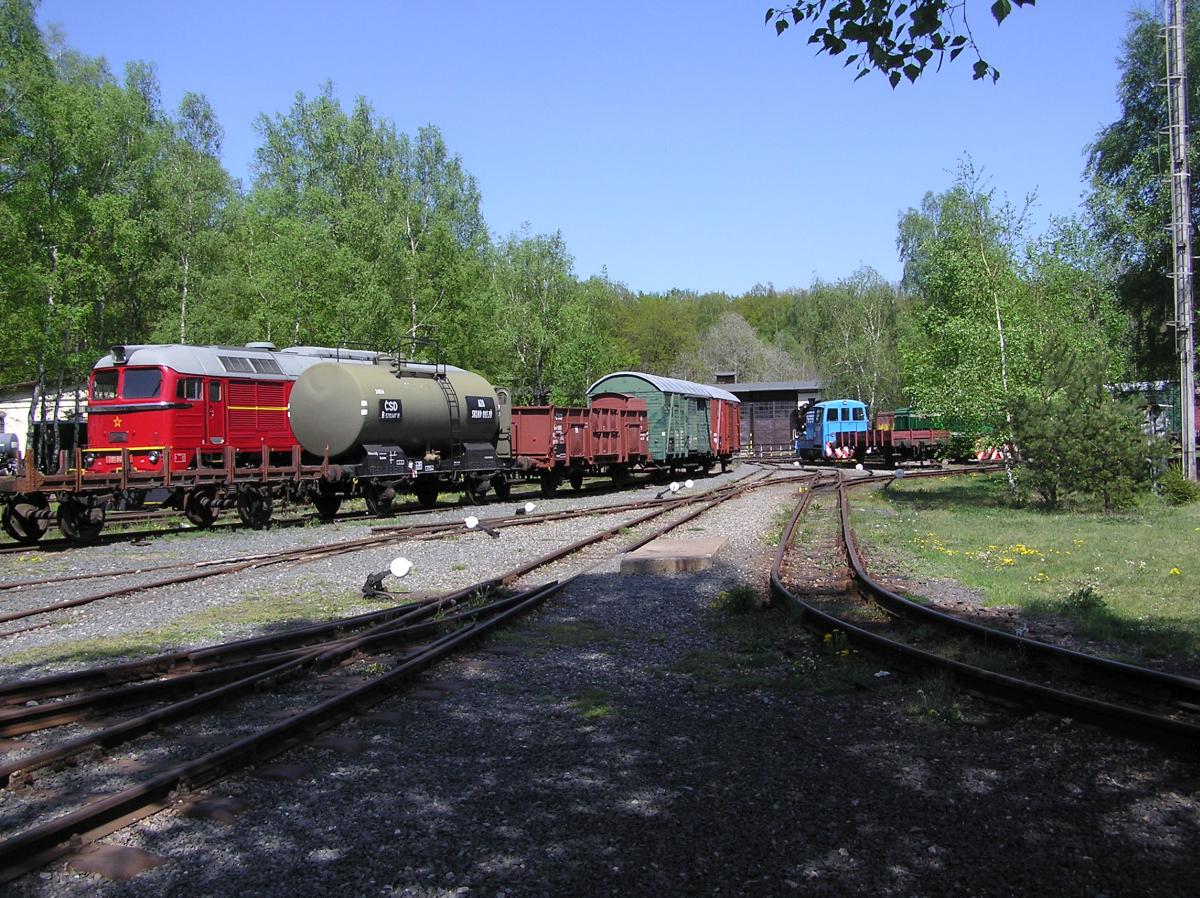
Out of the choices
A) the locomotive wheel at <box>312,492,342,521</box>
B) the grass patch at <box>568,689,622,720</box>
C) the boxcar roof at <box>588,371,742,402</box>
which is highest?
the boxcar roof at <box>588,371,742,402</box>

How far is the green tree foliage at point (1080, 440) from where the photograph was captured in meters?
18.2

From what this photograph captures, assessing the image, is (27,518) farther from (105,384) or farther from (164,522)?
(164,522)

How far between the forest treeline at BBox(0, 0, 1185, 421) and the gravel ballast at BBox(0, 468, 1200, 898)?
16575mm

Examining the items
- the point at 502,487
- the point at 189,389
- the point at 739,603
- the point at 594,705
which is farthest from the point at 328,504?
the point at 594,705

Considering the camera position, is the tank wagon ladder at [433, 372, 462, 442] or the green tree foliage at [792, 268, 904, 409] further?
the green tree foliage at [792, 268, 904, 409]

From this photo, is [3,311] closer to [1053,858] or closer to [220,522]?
[220,522]

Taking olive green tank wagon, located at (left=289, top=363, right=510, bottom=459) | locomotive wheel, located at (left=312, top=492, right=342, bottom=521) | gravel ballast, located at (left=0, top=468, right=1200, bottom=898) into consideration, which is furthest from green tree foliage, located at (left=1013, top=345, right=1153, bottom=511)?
locomotive wheel, located at (left=312, top=492, right=342, bottom=521)

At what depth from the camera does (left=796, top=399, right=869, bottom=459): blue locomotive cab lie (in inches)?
1708

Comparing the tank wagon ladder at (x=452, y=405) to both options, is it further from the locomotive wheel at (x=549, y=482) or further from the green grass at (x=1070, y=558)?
the green grass at (x=1070, y=558)

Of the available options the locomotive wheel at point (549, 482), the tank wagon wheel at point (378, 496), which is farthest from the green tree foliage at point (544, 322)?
the tank wagon wheel at point (378, 496)

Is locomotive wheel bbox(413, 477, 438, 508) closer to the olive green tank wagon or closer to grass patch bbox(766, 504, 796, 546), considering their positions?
the olive green tank wagon

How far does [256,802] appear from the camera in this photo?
175 inches

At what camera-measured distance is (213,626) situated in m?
8.70

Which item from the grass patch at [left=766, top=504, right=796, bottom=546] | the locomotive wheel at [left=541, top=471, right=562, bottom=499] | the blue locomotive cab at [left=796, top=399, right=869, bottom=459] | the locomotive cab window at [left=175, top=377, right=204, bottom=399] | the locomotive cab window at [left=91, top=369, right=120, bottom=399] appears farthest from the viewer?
the blue locomotive cab at [left=796, top=399, right=869, bottom=459]
